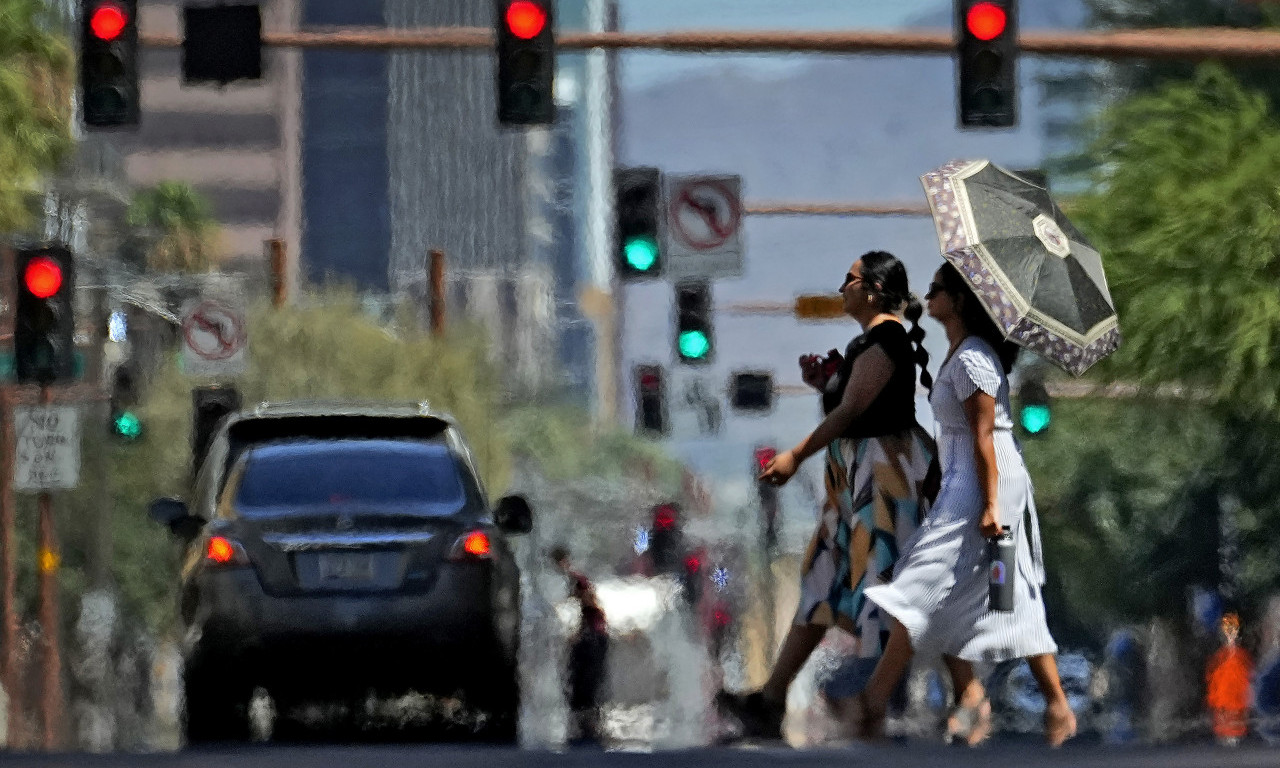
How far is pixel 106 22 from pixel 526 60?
2334mm

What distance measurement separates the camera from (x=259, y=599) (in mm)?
12461

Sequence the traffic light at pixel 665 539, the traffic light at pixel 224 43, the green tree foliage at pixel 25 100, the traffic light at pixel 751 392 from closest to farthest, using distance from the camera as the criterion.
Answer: the traffic light at pixel 224 43 → the green tree foliage at pixel 25 100 → the traffic light at pixel 751 392 → the traffic light at pixel 665 539

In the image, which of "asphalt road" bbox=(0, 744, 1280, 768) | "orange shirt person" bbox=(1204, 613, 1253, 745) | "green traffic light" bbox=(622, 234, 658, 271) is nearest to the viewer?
"asphalt road" bbox=(0, 744, 1280, 768)

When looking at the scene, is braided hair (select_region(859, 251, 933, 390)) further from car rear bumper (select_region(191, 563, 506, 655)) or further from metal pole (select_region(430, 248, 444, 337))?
metal pole (select_region(430, 248, 444, 337))

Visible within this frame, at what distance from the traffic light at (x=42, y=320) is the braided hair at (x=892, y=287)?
10376mm

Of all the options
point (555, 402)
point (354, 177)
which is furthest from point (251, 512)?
point (354, 177)

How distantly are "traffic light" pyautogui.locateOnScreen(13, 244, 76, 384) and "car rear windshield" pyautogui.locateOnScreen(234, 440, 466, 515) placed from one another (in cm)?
756

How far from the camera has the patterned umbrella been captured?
10445 millimetres

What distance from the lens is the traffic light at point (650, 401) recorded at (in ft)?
131

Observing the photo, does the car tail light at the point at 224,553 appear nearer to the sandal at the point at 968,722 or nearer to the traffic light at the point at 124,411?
the sandal at the point at 968,722

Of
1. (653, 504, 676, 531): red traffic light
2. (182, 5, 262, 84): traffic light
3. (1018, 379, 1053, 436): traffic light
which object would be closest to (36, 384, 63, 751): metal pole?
(182, 5, 262, 84): traffic light

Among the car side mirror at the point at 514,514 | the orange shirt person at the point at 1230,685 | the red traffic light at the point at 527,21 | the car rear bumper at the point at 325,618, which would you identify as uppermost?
the red traffic light at the point at 527,21

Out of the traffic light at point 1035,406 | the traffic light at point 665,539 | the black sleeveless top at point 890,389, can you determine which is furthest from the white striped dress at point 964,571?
the traffic light at point 665,539

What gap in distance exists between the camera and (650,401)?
4038 cm
